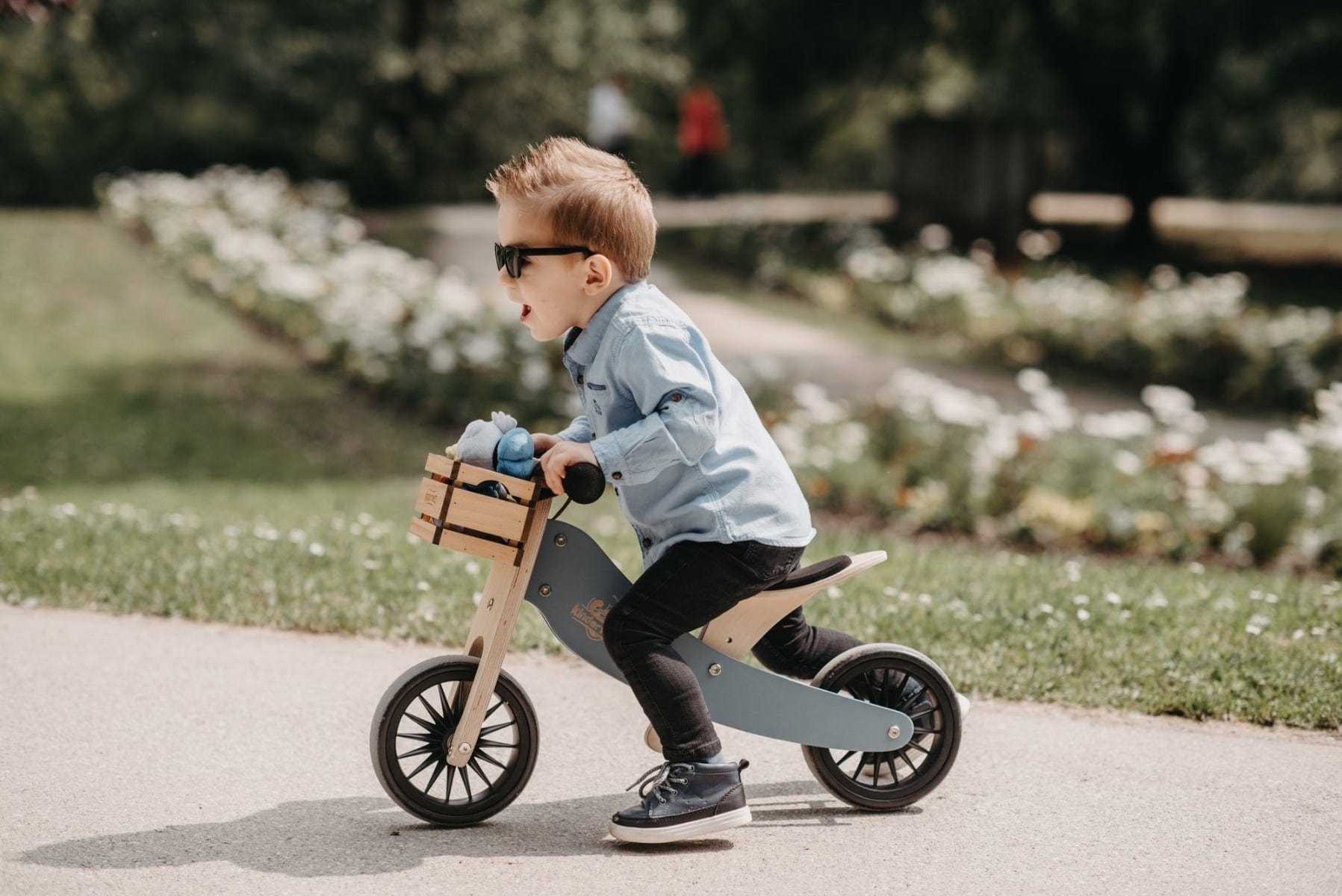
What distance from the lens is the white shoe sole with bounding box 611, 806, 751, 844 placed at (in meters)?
3.28

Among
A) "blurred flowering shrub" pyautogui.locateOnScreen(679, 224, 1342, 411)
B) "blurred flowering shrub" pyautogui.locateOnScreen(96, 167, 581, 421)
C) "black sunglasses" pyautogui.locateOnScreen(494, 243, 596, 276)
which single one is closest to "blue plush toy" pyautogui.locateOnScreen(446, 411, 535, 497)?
"black sunglasses" pyautogui.locateOnScreen(494, 243, 596, 276)

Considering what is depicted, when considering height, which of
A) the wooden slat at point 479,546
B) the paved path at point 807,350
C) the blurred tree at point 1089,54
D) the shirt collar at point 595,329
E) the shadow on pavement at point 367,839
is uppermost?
the blurred tree at point 1089,54

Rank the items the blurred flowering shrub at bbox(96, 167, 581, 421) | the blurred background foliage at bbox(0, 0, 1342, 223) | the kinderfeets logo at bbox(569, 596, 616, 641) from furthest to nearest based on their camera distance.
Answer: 1. the blurred background foliage at bbox(0, 0, 1342, 223)
2. the blurred flowering shrub at bbox(96, 167, 581, 421)
3. the kinderfeets logo at bbox(569, 596, 616, 641)

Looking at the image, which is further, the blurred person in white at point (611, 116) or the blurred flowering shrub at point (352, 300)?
the blurred person in white at point (611, 116)

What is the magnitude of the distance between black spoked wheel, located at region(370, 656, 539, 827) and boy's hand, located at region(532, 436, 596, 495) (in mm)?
528

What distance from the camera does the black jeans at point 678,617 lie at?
3285 millimetres

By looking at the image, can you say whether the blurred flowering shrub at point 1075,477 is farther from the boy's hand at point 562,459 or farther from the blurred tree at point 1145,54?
the blurred tree at point 1145,54

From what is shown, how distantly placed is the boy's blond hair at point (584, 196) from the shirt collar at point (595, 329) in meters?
0.06

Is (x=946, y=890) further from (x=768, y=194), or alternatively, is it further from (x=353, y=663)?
(x=768, y=194)

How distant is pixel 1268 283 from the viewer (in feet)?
58.4

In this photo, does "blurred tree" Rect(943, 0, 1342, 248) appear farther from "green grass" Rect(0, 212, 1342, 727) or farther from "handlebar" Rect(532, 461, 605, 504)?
"handlebar" Rect(532, 461, 605, 504)

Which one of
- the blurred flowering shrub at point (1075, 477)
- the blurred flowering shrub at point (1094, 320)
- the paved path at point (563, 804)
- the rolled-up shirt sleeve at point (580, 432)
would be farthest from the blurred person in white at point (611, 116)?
the rolled-up shirt sleeve at point (580, 432)

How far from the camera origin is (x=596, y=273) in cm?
323

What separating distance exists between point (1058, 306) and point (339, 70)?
12.9 metres
